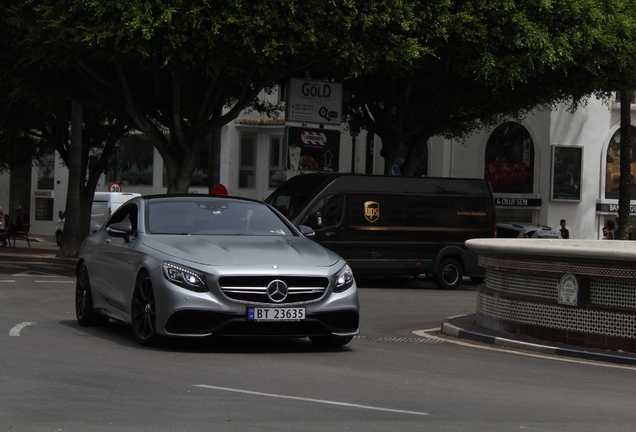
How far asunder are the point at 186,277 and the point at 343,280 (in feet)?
4.98

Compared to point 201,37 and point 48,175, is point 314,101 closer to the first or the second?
point 201,37

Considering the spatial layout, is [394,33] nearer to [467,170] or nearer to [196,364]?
[196,364]

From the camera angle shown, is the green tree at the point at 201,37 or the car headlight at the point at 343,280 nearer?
the car headlight at the point at 343,280

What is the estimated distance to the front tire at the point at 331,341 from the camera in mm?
10594

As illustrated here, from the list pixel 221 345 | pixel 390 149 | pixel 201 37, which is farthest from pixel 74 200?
pixel 221 345

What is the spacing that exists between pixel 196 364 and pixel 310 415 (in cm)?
250

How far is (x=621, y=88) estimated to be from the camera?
29.2 metres

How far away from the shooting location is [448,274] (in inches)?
989

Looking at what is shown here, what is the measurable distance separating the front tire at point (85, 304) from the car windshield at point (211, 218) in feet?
5.00

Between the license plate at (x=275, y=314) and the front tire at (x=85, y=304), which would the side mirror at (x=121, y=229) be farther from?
the license plate at (x=275, y=314)

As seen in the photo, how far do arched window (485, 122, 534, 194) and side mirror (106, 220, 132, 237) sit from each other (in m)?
36.0

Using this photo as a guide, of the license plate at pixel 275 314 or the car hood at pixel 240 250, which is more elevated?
the car hood at pixel 240 250

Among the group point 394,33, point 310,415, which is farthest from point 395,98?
point 310,415

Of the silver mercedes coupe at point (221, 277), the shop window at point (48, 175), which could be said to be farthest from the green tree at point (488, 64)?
the shop window at point (48, 175)
